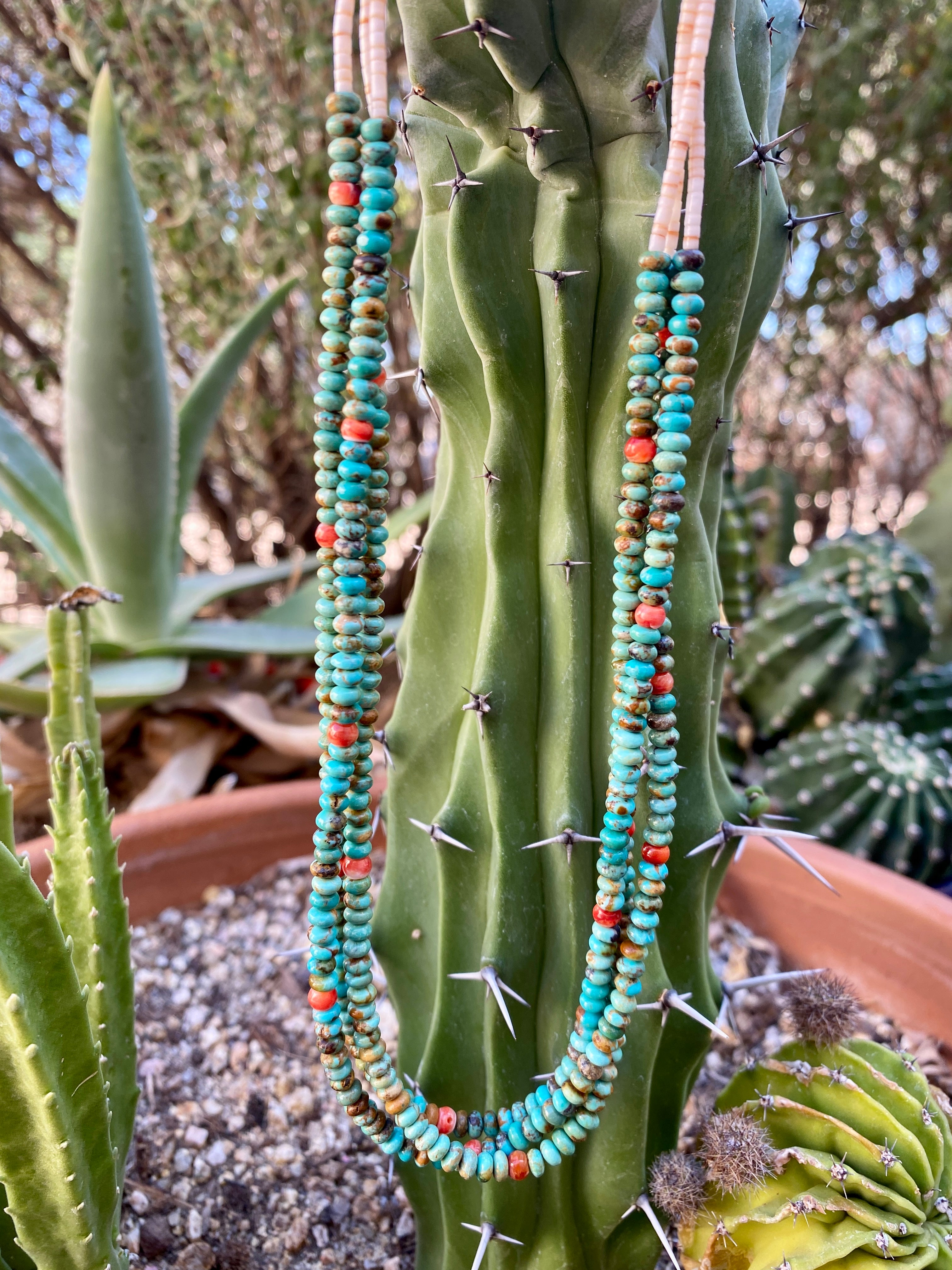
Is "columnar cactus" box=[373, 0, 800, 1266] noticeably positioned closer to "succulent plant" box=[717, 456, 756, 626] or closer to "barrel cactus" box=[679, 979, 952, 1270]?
"barrel cactus" box=[679, 979, 952, 1270]

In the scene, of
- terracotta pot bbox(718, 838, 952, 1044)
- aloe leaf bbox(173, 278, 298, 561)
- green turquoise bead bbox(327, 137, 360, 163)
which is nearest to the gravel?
terracotta pot bbox(718, 838, 952, 1044)

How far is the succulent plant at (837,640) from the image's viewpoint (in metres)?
1.36

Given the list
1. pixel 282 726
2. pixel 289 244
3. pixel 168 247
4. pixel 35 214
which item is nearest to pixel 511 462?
pixel 282 726

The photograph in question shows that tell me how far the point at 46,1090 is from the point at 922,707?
→ 140 cm

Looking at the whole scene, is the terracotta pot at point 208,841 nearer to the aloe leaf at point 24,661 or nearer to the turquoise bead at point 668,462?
the aloe leaf at point 24,661

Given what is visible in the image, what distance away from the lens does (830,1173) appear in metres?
0.60

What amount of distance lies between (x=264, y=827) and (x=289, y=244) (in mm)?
982

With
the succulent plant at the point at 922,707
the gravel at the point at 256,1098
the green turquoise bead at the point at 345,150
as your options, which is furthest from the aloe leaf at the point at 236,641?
the succulent plant at the point at 922,707

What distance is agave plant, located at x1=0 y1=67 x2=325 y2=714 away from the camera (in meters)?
1.23

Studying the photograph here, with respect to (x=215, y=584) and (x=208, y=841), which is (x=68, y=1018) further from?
(x=215, y=584)

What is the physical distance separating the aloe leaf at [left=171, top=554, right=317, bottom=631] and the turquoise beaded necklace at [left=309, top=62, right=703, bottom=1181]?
875 millimetres

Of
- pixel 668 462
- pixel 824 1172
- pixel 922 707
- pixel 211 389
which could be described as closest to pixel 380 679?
pixel 668 462

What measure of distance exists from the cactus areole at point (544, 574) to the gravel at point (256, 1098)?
13 centimetres

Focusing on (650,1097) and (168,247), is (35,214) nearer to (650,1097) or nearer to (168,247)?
(168,247)
